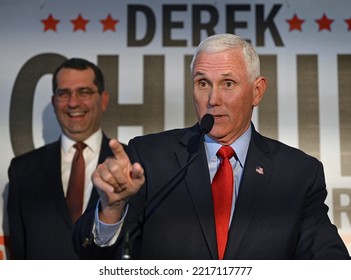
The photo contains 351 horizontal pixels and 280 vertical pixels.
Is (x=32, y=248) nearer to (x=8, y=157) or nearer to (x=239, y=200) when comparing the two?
(x=8, y=157)

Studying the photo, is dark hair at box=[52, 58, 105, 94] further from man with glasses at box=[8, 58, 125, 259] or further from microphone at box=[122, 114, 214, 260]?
microphone at box=[122, 114, 214, 260]

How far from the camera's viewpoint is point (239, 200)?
6.09ft

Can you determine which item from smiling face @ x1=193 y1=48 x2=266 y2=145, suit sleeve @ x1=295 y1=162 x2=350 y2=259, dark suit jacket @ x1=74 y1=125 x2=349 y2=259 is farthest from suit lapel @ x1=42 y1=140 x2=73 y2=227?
suit sleeve @ x1=295 y1=162 x2=350 y2=259

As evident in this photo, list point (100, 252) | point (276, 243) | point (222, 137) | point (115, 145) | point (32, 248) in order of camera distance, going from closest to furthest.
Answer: point (115, 145) < point (100, 252) < point (276, 243) < point (222, 137) < point (32, 248)

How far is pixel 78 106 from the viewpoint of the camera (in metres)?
2.91

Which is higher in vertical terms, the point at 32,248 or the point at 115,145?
the point at 115,145

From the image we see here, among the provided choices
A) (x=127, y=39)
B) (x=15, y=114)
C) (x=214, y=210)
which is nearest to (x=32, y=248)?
(x=15, y=114)

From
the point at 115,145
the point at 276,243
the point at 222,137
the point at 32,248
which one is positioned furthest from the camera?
the point at 32,248

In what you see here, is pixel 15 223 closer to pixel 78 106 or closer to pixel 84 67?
pixel 78 106

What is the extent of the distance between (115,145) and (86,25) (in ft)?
5.36

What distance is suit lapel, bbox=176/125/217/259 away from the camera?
178 centimetres

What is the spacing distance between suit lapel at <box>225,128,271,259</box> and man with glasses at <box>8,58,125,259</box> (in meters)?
1.05

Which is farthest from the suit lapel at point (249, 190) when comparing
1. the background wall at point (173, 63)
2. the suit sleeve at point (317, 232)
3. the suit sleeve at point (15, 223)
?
the suit sleeve at point (15, 223)

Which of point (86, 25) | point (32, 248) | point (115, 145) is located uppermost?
point (86, 25)
